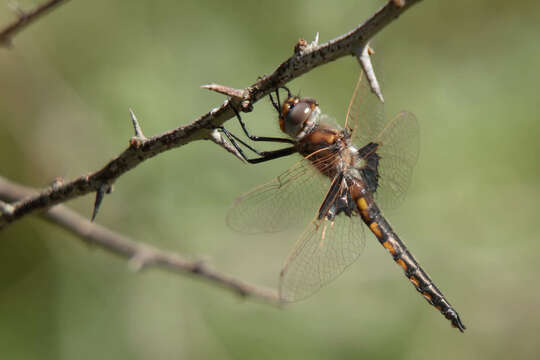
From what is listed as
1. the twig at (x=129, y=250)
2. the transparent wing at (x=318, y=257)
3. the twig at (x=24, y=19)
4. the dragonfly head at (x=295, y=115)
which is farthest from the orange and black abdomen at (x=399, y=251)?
the twig at (x=24, y=19)

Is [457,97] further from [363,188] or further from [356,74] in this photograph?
[363,188]

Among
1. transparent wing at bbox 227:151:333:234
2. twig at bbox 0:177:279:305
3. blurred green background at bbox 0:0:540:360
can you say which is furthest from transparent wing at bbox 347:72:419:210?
blurred green background at bbox 0:0:540:360

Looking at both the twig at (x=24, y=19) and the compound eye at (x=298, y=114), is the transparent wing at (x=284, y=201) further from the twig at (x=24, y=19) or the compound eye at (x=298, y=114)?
the twig at (x=24, y=19)

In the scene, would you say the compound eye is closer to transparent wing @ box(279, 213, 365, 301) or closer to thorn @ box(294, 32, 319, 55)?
transparent wing @ box(279, 213, 365, 301)

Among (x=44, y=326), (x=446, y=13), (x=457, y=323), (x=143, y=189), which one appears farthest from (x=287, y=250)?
(x=446, y=13)

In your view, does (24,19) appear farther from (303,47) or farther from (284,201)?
(284,201)
